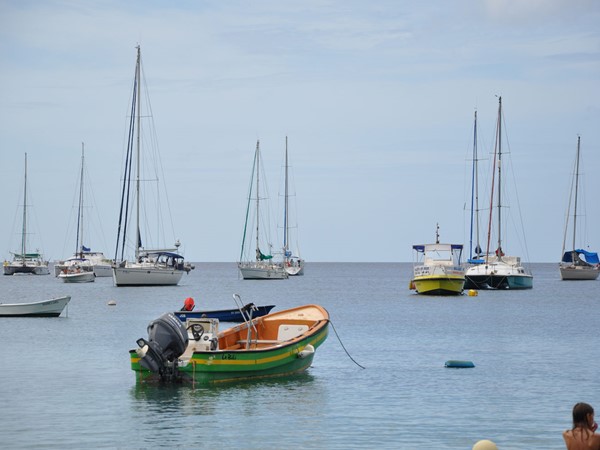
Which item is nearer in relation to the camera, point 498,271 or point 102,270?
point 498,271

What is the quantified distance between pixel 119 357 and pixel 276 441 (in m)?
16.0

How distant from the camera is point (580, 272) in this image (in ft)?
430

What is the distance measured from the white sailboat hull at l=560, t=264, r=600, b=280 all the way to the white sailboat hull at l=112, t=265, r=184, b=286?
60379mm

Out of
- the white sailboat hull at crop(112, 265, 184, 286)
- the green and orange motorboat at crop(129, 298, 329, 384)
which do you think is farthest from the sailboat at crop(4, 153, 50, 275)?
the green and orange motorboat at crop(129, 298, 329, 384)

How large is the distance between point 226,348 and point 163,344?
5.41 meters

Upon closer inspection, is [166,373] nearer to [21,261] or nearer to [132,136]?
A: [132,136]

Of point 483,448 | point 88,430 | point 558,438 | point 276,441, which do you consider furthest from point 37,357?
point 483,448

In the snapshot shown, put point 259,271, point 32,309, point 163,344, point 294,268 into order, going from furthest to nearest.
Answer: point 294,268, point 259,271, point 32,309, point 163,344

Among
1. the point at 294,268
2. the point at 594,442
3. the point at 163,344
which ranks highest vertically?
the point at 594,442

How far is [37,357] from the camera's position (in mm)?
37000

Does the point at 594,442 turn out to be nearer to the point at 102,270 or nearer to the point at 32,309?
the point at 32,309

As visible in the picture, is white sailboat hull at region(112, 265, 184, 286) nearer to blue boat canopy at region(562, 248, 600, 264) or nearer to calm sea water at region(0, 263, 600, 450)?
calm sea water at region(0, 263, 600, 450)

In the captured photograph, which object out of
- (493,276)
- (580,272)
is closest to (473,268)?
(493,276)

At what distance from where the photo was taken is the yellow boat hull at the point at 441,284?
247 ft
